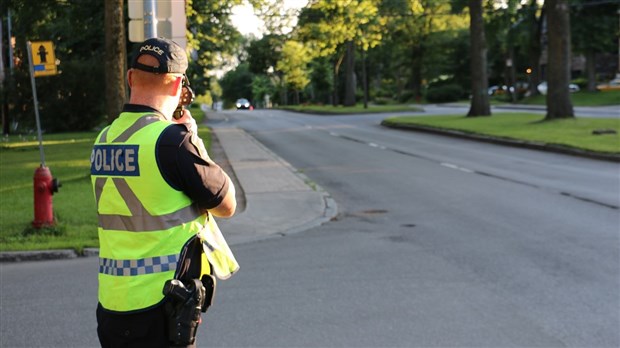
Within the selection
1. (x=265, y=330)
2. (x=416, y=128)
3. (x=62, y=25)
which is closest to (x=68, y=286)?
(x=265, y=330)

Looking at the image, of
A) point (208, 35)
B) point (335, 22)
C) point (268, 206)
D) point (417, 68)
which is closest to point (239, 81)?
point (417, 68)

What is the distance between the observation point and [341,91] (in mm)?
93375

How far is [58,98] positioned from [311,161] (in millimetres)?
22728

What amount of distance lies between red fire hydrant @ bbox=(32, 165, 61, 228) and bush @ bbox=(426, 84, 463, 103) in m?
67.3

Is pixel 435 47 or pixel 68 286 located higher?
pixel 435 47

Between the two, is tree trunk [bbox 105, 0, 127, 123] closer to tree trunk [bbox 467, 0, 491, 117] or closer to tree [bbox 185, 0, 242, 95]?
tree [bbox 185, 0, 242, 95]

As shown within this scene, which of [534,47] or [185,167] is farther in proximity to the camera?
[534,47]

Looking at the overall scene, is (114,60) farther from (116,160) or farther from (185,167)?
(185,167)

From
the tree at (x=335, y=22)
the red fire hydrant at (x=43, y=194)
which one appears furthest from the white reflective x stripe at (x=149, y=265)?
the tree at (x=335, y=22)

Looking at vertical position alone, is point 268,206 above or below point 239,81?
below

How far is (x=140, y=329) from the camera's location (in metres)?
2.90

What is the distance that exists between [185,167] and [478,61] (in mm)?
34557

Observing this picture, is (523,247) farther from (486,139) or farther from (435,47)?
(435,47)

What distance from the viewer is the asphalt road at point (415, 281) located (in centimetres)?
559
